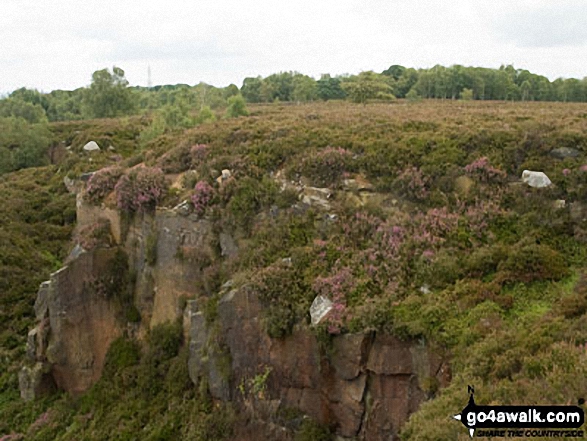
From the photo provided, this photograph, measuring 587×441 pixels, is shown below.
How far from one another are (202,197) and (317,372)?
9.15 m

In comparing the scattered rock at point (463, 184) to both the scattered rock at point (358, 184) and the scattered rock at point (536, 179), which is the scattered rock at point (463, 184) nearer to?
the scattered rock at point (536, 179)

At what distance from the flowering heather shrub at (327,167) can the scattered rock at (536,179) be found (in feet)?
20.2

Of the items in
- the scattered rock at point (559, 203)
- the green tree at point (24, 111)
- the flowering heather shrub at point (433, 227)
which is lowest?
the flowering heather shrub at point (433, 227)

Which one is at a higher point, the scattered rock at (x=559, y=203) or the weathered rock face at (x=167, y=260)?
the scattered rock at (x=559, y=203)

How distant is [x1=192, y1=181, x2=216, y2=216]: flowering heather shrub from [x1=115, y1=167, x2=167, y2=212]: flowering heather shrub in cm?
228

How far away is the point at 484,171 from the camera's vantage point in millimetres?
17891

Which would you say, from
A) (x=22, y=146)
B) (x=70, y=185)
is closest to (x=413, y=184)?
(x=70, y=185)

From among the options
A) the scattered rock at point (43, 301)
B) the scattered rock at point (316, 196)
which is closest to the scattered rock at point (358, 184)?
the scattered rock at point (316, 196)

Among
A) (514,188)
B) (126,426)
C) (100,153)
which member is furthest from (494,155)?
(100,153)

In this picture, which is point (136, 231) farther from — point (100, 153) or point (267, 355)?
point (100, 153)

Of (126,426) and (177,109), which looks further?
(177,109)

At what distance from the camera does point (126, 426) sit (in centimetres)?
1927

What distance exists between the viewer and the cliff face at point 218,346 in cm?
1353

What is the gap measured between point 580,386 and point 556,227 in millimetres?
7982
